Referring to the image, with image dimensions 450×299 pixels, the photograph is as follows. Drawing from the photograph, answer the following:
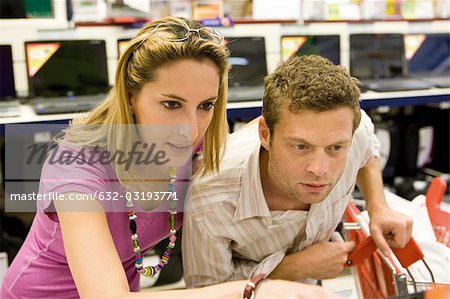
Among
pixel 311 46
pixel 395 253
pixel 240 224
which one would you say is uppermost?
pixel 311 46

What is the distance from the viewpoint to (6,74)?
298cm

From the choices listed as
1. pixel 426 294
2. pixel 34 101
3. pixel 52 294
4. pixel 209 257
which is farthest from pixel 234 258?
pixel 34 101

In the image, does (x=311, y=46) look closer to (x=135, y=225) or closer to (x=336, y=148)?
(x=336, y=148)

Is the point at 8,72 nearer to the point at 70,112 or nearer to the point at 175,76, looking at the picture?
the point at 70,112

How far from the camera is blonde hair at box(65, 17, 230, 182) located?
114 cm

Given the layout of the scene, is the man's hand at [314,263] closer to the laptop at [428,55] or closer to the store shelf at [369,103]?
the store shelf at [369,103]

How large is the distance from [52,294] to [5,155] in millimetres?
1744

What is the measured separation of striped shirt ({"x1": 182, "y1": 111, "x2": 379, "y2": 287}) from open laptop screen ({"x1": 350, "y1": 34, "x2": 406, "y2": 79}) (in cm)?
220

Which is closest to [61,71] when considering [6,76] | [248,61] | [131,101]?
[6,76]

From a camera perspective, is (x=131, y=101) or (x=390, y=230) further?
(x=390, y=230)

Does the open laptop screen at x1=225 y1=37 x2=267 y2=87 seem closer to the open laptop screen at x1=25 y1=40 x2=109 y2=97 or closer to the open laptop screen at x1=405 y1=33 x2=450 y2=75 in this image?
the open laptop screen at x1=25 y1=40 x2=109 y2=97

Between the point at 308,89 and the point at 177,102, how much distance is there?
0.29 m

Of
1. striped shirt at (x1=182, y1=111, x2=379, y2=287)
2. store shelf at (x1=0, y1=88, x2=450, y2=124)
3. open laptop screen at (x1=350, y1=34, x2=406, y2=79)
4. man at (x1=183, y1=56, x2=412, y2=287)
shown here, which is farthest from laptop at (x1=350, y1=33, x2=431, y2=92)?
striped shirt at (x1=182, y1=111, x2=379, y2=287)

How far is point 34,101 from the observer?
9.19 feet
